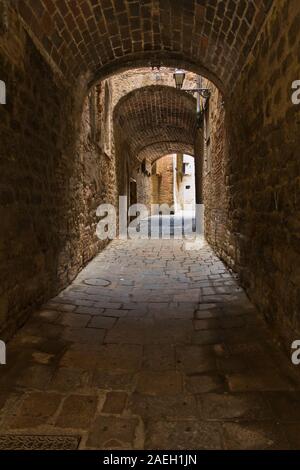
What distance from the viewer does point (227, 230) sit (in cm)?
579

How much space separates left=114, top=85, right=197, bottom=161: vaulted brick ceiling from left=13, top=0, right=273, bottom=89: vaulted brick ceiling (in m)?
4.59

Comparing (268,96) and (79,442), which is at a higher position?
(268,96)

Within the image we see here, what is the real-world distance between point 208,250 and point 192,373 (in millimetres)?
5532

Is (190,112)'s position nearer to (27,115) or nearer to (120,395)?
(27,115)

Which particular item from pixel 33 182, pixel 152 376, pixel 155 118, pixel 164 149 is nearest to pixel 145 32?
pixel 33 182

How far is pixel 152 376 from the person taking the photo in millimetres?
2559

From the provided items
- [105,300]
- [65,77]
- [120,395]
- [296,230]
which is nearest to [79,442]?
[120,395]

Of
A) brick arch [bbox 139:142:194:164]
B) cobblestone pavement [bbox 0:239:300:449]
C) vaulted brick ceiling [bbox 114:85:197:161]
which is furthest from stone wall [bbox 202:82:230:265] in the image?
brick arch [bbox 139:142:194:164]

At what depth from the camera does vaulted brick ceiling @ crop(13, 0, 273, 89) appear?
3.57 m

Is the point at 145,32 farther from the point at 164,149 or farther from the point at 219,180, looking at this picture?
the point at 164,149

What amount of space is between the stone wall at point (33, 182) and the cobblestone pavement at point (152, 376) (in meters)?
0.39

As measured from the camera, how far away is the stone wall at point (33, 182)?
9.87 feet

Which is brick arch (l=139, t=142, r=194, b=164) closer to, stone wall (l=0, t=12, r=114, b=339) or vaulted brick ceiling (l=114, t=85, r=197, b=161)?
vaulted brick ceiling (l=114, t=85, r=197, b=161)

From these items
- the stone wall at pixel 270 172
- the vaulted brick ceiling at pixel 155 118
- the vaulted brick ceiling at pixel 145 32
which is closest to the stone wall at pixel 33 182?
the vaulted brick ceiling at pixel 145 32
